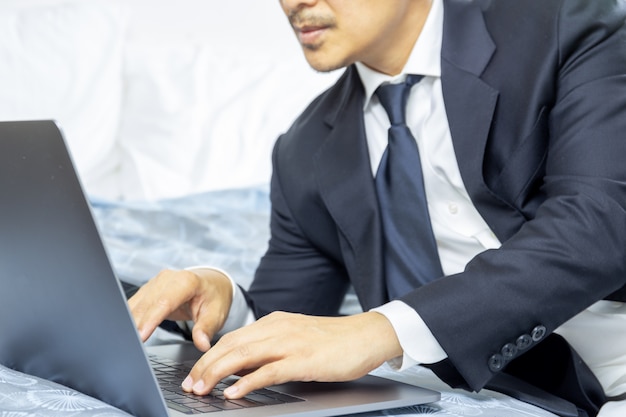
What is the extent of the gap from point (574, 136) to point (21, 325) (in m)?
0.70

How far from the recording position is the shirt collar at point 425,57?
1402mm

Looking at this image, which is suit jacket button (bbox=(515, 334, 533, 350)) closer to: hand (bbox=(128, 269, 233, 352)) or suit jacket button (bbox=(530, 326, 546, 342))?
suit jacket button (bbox=(530, 326, 546, 342))

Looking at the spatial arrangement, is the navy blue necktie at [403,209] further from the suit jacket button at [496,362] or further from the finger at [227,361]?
the finger at [227,361]

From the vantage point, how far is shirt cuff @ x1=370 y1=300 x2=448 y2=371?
1039 mm

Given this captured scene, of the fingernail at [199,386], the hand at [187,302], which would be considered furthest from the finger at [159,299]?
the fingernail at [199,386]

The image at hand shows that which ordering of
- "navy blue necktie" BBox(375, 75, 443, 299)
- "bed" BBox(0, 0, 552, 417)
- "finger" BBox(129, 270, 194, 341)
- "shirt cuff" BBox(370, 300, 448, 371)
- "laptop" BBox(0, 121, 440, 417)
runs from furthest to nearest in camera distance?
1. "bed" BBox(0, 0, 552, 417)
2. "navy blue necktie" BBox(375, 75, 443, 299)
3. "finger" BBox(129, 270, 194, 341)
4. "shirt cuff" BBox(370, 300, 448, 371)
5. "laptop" BBox(0, 121, 440, 417)

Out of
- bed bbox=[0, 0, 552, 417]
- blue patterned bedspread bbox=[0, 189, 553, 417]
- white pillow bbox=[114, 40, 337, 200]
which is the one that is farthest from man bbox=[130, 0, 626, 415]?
white pillow bbox=[114, 40, 337, 200]

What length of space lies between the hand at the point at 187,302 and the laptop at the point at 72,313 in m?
0.18

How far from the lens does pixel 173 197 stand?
2.46m

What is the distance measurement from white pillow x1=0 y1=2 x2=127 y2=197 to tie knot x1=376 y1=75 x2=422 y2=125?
1257 mm

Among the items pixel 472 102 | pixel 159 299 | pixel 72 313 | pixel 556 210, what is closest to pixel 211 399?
pixel 72 313

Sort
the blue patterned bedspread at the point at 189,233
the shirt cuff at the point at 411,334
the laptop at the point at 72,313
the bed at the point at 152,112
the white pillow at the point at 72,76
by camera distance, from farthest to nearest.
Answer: the white pillow at the point at 72,76, the bed at the point at 152,112, the blue patterned bedspread at the point at 189,233, the shirt cuff at the point at 411,334, the laptop at the point at 72,313

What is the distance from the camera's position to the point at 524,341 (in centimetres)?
108

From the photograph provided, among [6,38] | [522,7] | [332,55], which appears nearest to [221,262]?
[332,55]
